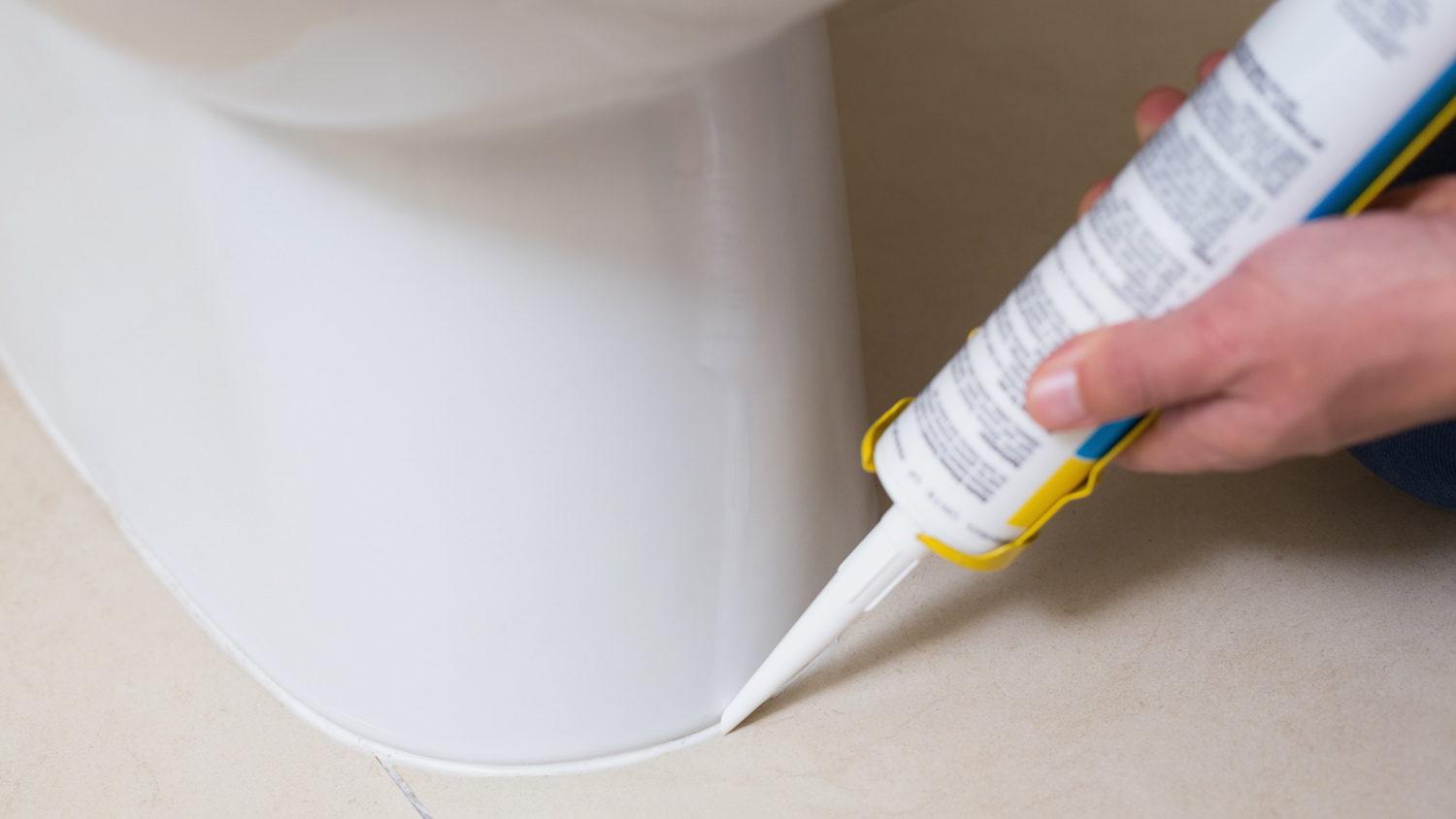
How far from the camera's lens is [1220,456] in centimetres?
39

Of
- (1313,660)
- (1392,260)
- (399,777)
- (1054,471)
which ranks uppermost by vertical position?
(1392,260)

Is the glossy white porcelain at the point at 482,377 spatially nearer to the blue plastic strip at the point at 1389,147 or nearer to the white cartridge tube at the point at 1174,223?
the white cartridge tube at the point at 1174,223

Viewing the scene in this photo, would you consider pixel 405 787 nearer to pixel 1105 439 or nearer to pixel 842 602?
pixel 842 602

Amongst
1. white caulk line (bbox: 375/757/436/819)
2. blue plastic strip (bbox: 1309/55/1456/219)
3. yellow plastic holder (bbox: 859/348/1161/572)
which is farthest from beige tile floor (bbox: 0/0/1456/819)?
blue plastic strip (bbox: 1309/55/1456/219)

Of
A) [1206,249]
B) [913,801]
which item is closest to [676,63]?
[1206,249]

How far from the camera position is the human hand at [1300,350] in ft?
1.12

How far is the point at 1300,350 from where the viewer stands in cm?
35

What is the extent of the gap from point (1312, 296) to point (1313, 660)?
260mm

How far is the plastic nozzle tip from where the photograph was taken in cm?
45

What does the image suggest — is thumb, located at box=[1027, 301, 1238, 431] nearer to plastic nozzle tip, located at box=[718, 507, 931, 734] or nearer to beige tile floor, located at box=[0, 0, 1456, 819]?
plastic nozzle tip, located at box=[718, 507, 931, 734]

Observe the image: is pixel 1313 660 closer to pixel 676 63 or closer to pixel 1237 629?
pixel 1237 629

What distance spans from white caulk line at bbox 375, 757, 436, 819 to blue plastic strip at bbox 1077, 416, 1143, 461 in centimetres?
30

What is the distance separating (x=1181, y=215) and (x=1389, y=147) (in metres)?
0.05

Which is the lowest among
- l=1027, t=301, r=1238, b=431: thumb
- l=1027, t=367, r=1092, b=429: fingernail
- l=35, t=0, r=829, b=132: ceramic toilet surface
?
l=1027, t=367, r=1092, b=429: fingernail
